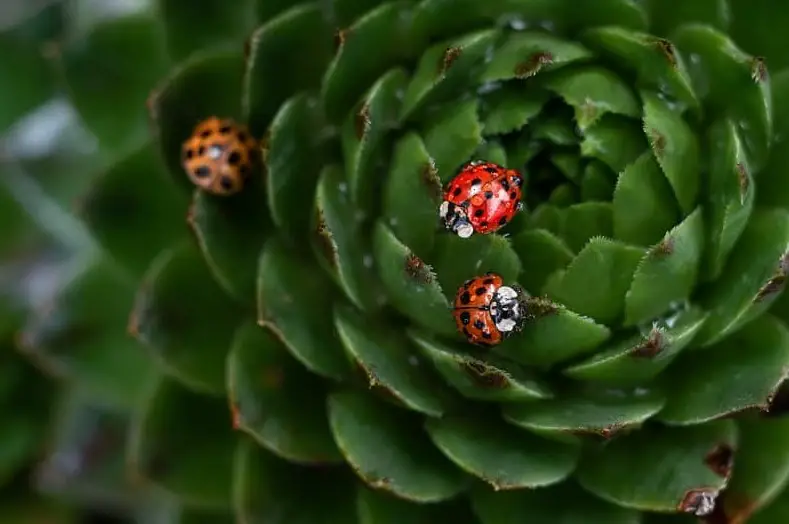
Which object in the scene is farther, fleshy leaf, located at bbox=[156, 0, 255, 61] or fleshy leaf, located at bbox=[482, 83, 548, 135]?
fleshy leaf, located at bbox=[156, 0, 255, 61]

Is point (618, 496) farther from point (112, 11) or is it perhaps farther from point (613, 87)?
point (112, 11)

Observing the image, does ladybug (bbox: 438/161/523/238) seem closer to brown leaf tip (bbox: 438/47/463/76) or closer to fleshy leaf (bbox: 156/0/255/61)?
brown leaf tip (bbox: 438/47/463/76)

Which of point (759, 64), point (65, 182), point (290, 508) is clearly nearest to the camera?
point (759, 64)

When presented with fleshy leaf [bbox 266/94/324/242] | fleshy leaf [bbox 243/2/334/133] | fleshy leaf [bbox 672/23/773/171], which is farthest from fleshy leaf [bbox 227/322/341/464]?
fleshy leaf [bbox 672/23/773/171]

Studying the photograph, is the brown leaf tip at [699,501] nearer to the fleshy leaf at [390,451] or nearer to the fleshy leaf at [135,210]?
the fleshy leaf at [390,451]

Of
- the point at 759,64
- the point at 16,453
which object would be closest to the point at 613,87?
the point at 759,64

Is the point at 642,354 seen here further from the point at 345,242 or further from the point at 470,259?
the point at 345,242
